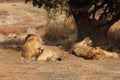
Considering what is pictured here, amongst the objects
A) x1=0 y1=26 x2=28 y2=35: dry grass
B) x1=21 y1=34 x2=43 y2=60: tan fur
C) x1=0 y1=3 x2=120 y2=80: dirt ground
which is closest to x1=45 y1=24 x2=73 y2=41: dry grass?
x1=0 y1=26 x2=28 y2=35: dry grass

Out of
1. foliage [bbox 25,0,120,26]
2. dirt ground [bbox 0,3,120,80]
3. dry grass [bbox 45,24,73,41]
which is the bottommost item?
dry grass [bbox 45,24,73,41]

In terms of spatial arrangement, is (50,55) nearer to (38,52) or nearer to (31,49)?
(38,52)

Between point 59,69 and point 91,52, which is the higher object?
point 59,69

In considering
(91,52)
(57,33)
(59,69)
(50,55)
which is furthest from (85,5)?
(57,33)

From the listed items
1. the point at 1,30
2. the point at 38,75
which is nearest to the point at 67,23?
the point at 1,30

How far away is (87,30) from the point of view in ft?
56.3

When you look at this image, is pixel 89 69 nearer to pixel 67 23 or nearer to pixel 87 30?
→ pixel 87 30

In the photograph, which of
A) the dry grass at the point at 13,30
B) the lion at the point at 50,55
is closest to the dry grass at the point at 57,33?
the dry grass at the point at 13,30

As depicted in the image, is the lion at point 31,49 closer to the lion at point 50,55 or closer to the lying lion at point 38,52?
the lying lion at point 38,52

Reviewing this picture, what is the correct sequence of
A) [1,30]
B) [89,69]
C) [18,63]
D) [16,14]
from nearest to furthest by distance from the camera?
[89,69]
[18,63]
[1,30]
[16,14]

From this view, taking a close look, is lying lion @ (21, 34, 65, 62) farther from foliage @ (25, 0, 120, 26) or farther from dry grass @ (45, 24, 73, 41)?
dry grass @ (45, 24, 73, 41)

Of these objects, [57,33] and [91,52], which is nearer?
[91,52]

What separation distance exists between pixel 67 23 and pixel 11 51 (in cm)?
830

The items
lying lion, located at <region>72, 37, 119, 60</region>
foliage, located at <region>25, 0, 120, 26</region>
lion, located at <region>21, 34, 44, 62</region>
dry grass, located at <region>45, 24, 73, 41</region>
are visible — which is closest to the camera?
lion, located at <region>21, 34, 44, 62</region>
